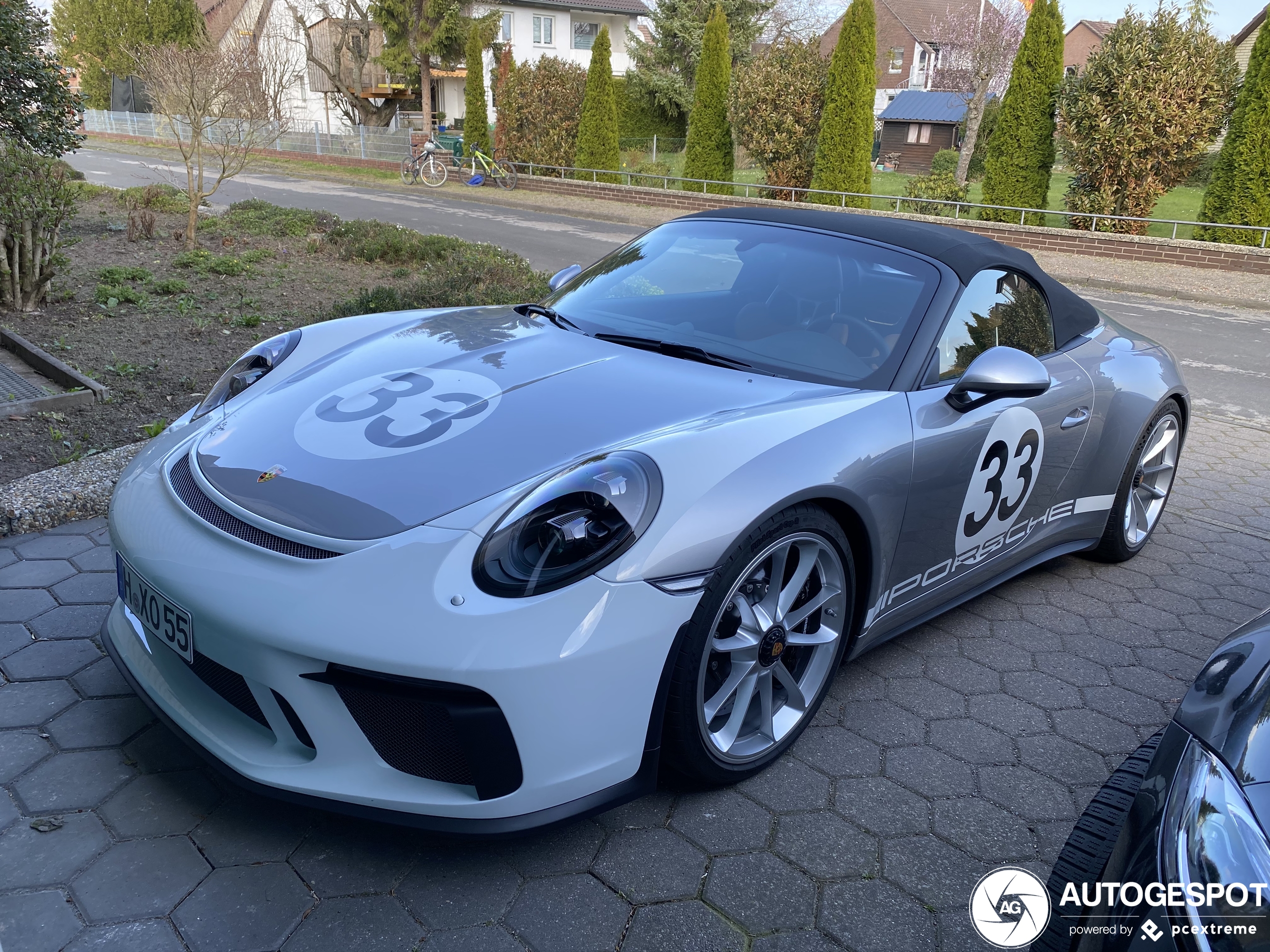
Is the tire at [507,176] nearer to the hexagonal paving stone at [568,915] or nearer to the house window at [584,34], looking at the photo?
the hexagonal paving stone at [568,915]

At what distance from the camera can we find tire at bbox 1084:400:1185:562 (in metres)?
3.88

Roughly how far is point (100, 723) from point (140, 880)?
0.70 m

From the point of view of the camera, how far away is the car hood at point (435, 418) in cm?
219

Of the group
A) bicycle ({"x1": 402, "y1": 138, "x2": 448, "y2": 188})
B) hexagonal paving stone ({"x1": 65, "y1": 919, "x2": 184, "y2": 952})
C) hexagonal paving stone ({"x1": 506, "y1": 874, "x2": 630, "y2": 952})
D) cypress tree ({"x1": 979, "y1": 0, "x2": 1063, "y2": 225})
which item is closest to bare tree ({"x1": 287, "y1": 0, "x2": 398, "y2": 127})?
bicycle ({"x1": 402, "y1": 138, "x2": 448, "y2": 188})

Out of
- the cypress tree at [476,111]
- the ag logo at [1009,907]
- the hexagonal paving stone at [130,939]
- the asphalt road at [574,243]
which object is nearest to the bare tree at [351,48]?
the cypress tree at [476,111]

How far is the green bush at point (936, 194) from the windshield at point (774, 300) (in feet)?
52.3

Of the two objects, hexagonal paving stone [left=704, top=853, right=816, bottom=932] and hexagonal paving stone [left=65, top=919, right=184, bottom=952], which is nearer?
→ hexagonal paving stone [left=65, top=919, right=184, bottom=952]

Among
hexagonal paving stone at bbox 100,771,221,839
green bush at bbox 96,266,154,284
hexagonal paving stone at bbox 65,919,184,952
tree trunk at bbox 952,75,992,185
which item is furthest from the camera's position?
tree trunk at bbox 952,75,992,185

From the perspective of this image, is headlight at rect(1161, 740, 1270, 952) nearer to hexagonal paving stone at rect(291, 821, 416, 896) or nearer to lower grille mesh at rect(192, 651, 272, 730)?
hexagonal paving stone at rect(291, 821, 416, 896)

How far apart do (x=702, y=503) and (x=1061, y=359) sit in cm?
195

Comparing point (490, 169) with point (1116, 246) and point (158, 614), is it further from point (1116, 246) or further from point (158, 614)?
point (158, 614)

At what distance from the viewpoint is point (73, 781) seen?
7.77 ft

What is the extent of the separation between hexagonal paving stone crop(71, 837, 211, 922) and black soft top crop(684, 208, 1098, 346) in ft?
8.83

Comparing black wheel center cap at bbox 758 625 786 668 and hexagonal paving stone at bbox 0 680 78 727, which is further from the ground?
black wheel center cap at bbox 758 625 786 668
